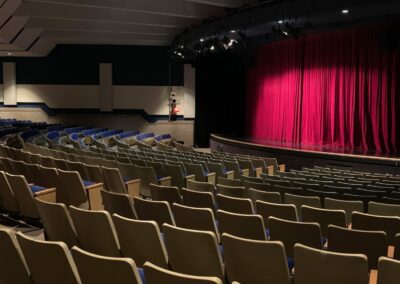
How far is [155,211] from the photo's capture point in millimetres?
3730

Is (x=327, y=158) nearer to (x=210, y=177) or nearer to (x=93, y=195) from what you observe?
(x=210, y=177)

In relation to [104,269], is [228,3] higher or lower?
higher

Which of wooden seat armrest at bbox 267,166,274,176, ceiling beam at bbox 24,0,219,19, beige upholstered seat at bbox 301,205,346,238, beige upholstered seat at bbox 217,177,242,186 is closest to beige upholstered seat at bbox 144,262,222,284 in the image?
beige upholstered seat at bbox 301,205,346,238

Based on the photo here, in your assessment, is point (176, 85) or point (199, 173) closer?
point (199, 173)

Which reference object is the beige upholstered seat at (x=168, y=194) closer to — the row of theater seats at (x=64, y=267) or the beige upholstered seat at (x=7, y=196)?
the beige upholstered seat at (x=7, y=196)

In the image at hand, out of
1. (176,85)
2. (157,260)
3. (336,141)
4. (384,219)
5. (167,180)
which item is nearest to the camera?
(157,260)

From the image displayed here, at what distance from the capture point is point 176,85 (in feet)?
62.1

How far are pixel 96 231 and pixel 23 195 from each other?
73.6 inches

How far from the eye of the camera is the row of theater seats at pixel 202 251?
7.16 ft

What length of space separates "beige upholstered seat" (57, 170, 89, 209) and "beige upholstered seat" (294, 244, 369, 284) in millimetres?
3253

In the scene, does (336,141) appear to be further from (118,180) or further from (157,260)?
(157,260)

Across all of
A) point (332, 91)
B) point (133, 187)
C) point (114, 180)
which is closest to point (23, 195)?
point (114, 180)

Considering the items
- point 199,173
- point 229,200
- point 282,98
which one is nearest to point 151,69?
point 282,98

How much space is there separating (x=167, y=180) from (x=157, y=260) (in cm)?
358
